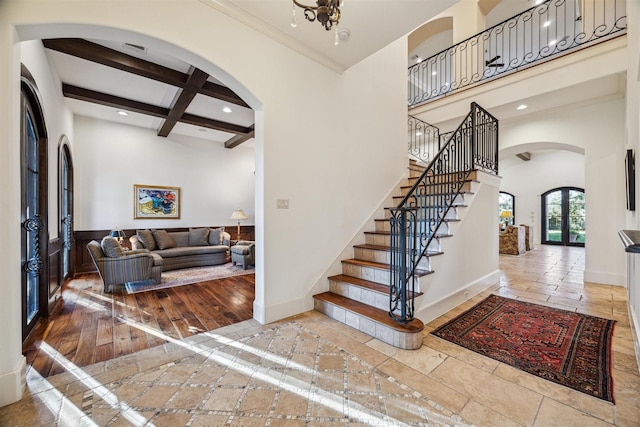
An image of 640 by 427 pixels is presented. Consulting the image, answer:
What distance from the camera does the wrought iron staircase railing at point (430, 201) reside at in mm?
2482

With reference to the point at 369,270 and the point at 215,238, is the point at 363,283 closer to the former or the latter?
the point at 369,270

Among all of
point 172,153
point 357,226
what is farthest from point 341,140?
point 172,153

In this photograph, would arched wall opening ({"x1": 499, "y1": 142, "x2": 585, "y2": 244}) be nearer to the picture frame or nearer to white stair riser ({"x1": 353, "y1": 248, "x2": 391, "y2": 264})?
white stair riser ({"x1": 353, "y1": 248, "x2": 391, "y2": 264})

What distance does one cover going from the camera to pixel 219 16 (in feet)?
8.35

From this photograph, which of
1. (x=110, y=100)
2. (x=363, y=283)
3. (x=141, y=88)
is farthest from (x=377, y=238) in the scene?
(x=110, y=100)

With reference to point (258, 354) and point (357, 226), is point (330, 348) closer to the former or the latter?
point (258, 354)

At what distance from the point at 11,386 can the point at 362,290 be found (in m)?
2.79

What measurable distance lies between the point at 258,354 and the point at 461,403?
60.8 inches

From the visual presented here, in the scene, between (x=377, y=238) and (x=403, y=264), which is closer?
(x=403, y=264)

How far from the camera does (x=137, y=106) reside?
5.09 meters

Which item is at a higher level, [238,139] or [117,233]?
[238,139]

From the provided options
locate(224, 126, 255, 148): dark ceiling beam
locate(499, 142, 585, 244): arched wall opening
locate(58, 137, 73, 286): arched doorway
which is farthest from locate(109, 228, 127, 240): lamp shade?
locate(499, 142, 585, 244): arched wall opening

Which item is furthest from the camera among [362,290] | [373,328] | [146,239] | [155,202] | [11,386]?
[155,202]

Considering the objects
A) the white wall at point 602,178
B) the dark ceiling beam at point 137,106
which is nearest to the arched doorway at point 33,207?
the dark ceiling beam at point 137,106
